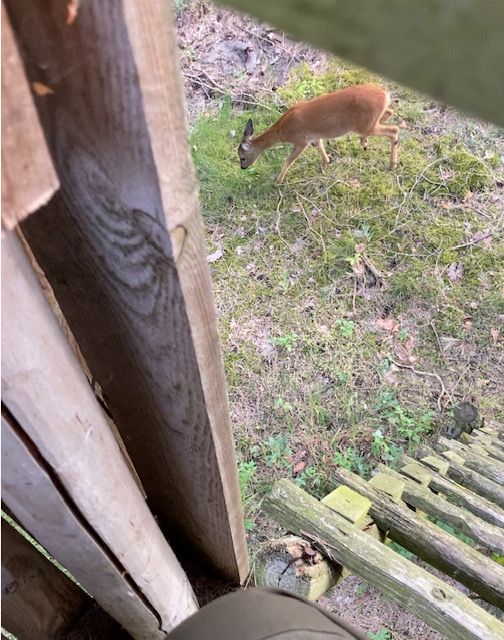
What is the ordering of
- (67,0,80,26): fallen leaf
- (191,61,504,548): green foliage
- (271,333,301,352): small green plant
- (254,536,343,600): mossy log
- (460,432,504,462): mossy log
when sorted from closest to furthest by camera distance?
(67,0,80,26): fallen leaf, (254,536,343,600): mossy log, (460,432,504,462): mossy log, (191,61,504,548): green foliage, (271,333,301,352): small green plant

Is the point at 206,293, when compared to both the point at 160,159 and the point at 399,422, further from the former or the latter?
the point at 399,422

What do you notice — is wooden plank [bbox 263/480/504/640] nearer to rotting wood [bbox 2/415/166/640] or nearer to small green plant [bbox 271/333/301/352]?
rotting wood [bbox 2/415/166/640]

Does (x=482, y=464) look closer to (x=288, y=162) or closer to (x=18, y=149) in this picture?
(x=288, y=162)

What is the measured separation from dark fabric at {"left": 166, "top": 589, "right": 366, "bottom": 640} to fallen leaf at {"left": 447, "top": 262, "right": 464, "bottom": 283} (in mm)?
3015

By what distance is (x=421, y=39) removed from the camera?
344 mm

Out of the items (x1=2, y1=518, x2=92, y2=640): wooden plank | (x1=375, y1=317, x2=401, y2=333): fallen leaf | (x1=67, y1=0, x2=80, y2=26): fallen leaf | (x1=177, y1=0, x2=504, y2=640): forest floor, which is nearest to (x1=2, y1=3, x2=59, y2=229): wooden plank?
(x1=67, y1=0, x2=80, y2=26): fallen leaf

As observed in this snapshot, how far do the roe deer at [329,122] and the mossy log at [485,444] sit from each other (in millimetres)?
1832

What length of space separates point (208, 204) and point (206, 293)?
3.37 metres

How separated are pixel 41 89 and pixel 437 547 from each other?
193 centimetres

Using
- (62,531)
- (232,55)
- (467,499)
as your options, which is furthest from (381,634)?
(232,55)

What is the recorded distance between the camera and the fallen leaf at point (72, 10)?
44cm

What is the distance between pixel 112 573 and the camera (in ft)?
3.07

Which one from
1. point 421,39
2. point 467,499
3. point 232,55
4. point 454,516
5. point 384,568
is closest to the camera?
point 421,39

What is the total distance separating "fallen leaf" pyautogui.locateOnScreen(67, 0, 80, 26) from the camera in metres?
0.44
